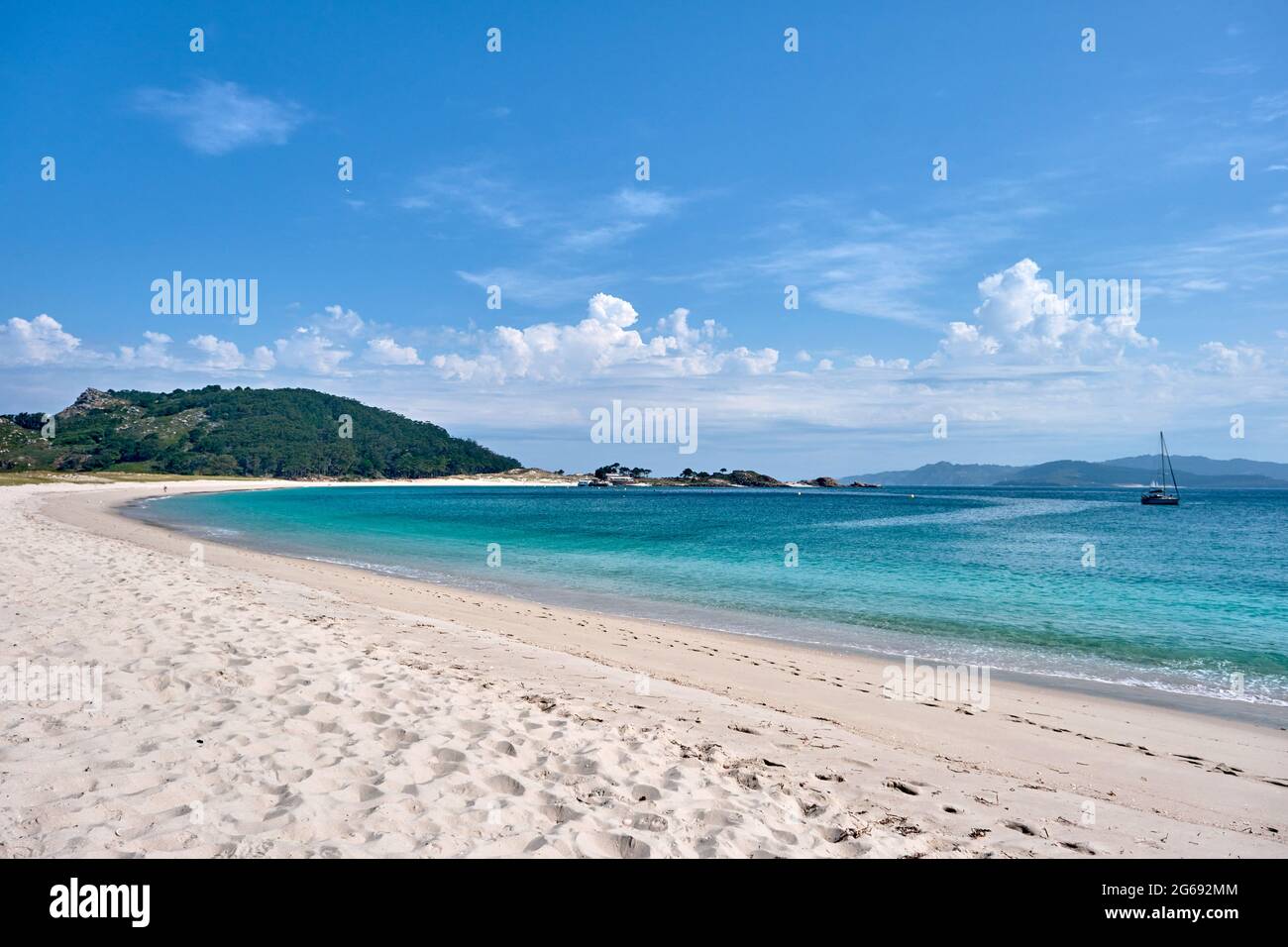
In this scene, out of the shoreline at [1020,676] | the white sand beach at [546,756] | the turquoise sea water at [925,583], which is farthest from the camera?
the turquoise sea water at [925,583]

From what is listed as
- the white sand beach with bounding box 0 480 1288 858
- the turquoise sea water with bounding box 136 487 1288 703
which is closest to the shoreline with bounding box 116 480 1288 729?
the turquoise sea water with bounding box 136 487 1288 703

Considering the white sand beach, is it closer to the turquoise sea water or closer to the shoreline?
the shoreline

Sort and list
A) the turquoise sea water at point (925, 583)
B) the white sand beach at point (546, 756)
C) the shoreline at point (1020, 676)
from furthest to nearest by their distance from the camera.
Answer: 1. the turquoise sea water at point (925, 583)
2. the shoreline at point (1020, 676)
3. the white sand beach at point (546, 756)

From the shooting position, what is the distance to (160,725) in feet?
21.5

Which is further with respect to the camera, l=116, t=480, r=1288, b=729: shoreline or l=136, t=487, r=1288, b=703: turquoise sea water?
l=136, t=487, r=1288, b=703: turquoise sea water

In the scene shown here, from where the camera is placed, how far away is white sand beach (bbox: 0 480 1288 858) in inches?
194

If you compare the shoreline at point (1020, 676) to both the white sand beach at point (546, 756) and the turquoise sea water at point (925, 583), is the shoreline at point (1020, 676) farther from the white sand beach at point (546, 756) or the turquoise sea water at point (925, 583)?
the white sand beach at point (546, 756)

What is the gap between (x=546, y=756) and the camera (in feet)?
21.3

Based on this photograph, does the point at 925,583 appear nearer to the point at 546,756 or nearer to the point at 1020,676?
the point at 1020,676

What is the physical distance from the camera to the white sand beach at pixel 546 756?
16.1ft

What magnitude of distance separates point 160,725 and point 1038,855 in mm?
8030

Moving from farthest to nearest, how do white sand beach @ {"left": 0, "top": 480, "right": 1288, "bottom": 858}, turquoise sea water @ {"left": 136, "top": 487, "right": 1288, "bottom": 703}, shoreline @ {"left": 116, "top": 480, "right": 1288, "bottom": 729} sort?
turquoise sea water @ {"left": 136, "top": 487, "right": 1288, "bottom": 703} → shoreline @ {"left": 116, "top": 480, "right": 1288, "bottom": 729} → white sand beach @ {"left": 0, "top": 480, "right": 1288, "bottom": 858}

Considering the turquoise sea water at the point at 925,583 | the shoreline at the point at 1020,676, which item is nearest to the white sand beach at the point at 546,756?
the shoreline at the point at 1020,676
